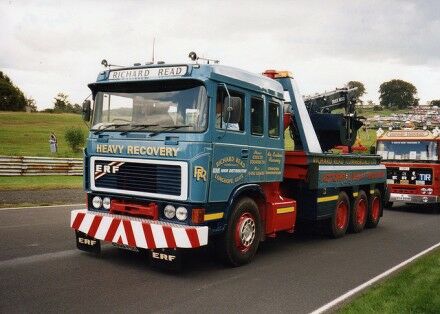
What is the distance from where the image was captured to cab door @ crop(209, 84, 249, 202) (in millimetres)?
6527

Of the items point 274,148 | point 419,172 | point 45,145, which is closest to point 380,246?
point 274,148

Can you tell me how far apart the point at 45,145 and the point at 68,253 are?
38.3 metres

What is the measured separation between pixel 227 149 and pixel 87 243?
8.70 ft

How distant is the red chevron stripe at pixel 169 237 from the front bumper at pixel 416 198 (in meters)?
12.0

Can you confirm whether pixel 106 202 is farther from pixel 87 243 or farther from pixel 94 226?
pixel 87 243

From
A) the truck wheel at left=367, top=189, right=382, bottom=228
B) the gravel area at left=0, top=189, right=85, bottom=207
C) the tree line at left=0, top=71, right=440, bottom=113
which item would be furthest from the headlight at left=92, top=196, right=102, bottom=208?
the tree line at left=0, top=71, right=440, bottom=113

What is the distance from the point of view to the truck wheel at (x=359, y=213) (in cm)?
1113

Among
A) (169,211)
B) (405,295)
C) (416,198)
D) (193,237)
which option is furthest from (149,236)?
(416,198)

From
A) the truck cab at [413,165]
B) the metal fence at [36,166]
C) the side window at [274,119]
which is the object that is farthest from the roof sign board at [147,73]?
the metal fence at [36,166]

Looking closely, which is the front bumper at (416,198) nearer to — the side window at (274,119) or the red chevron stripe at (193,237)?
the side window at (274,119)

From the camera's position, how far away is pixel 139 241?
646cm

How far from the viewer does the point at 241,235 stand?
23.5ft

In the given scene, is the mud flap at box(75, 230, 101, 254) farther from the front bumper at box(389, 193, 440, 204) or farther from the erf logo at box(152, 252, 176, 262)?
the front bumper at box(389, 193, 440, 204)

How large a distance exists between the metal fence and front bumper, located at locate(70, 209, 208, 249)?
15929 mm
